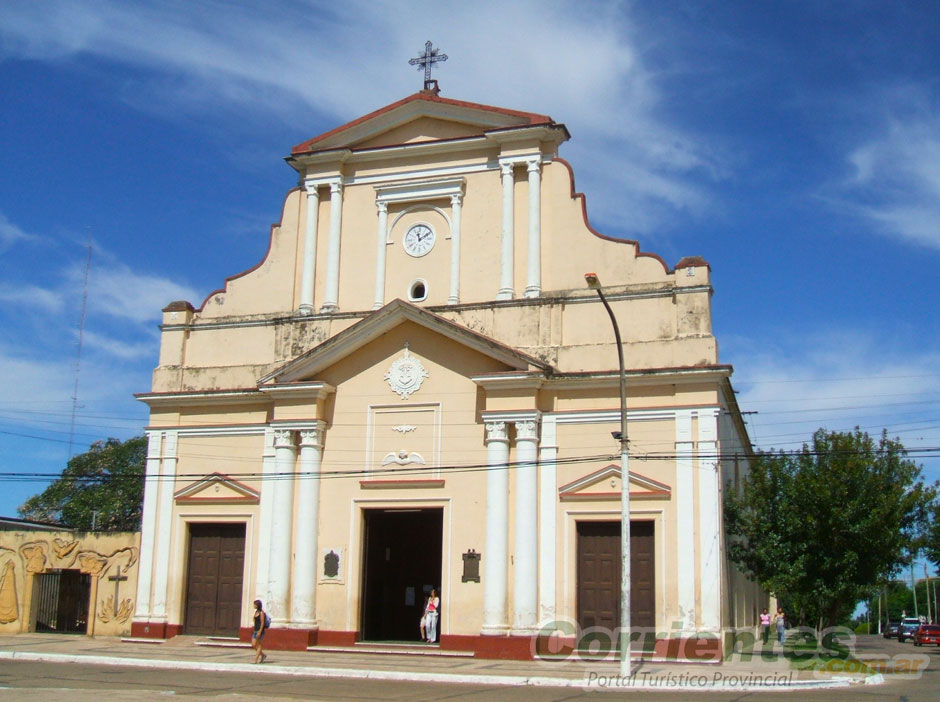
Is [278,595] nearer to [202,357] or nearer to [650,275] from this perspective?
[202,357]

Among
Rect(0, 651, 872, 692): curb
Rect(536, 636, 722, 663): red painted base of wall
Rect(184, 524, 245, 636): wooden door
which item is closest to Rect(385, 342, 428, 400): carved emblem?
Rect(184, 524, 245, 636): wooden door

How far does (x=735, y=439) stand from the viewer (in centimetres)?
3322

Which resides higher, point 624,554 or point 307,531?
point 307,531

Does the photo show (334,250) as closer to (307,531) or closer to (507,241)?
(507,241)

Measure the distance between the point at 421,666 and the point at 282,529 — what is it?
5.76 metres

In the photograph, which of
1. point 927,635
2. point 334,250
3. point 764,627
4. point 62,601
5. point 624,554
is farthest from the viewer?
point 927,635

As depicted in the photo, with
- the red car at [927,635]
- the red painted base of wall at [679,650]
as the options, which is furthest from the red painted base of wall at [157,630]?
the red car at [927,635]

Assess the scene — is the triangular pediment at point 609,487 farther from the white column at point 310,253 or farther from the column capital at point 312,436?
the white column at point 310,253

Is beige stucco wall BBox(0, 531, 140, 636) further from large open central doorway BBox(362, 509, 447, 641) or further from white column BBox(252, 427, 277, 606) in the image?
large open central doorway BBox(362, 509, 447, 641)

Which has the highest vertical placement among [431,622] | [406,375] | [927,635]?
[406,375]

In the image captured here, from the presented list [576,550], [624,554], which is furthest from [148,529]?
[624,554]

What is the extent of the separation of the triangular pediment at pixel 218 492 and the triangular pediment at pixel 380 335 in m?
2.75

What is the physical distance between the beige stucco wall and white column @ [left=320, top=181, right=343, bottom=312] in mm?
8695

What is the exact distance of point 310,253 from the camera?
2781cm
